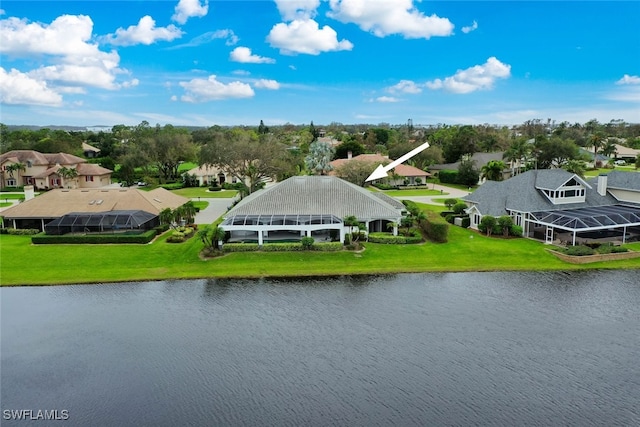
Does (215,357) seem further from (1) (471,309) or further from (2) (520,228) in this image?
(2) (520,228)

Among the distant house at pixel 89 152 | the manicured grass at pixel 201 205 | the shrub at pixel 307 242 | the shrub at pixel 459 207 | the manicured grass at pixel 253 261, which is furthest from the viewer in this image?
the distant house at pixel 89 152

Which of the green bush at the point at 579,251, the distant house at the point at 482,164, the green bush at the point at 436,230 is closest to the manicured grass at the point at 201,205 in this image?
the green bush at the point at 436,230

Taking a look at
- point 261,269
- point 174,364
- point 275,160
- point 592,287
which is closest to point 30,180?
point 275,160

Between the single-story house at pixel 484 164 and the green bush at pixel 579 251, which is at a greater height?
the single-story house at pixel 484 164

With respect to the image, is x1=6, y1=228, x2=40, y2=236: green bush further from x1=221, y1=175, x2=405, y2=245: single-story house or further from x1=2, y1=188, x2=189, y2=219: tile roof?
x1=221, y1=175, x2=405, y2=245: single-story house

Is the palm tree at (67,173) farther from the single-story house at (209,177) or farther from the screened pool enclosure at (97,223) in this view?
the screened pool enclosure at (97,223)

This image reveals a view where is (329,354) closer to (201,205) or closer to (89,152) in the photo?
(201,205)

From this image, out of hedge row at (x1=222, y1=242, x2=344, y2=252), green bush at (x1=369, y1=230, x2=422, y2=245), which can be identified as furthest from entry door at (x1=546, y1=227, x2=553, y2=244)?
hedge row at (x1=222, y1=242, x2=344, y2=252)
